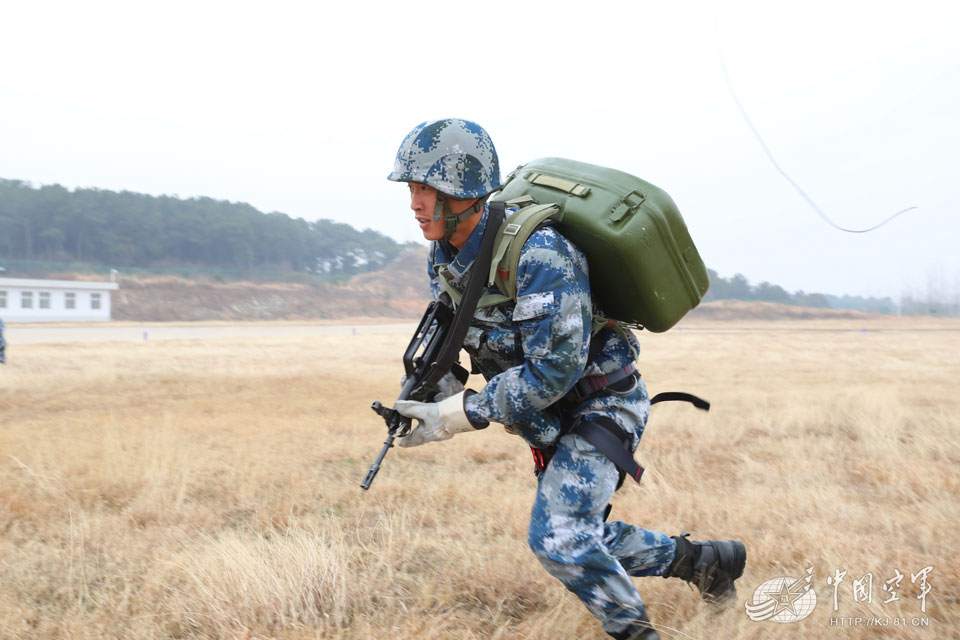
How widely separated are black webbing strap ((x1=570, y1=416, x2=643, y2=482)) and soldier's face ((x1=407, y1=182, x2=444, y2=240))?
3.11ft

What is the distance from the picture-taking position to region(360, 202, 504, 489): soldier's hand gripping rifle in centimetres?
271

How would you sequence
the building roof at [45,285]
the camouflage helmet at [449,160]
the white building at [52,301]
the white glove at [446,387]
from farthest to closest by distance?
the white building at [52,301]
the building roof at [45,285]
the white glove at [446,387]
the camouflage helmet at [449,160]

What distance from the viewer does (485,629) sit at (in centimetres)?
318

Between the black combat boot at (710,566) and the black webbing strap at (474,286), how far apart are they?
137cm

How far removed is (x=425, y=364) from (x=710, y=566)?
1574 millimetres

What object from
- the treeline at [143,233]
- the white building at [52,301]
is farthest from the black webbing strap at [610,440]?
the treeline at [143,233]

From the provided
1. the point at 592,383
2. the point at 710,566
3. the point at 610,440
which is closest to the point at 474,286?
the point at 592,383

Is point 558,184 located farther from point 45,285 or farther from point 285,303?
point 285,303

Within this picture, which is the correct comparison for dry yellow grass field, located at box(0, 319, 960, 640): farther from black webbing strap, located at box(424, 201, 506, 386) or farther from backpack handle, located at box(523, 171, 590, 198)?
backpack handle, located at box(523, 171, 590, 198)

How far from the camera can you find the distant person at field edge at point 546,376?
2.56m

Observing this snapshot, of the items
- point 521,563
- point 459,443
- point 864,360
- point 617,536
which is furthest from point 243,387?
point 864,360

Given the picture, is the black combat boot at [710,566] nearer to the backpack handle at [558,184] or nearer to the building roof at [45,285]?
the backpack handle at [558,184]

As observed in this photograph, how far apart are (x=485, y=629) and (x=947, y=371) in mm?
17691

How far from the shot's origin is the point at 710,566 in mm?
3248
